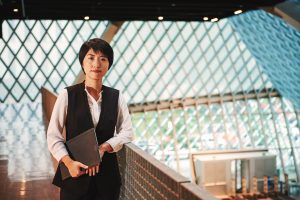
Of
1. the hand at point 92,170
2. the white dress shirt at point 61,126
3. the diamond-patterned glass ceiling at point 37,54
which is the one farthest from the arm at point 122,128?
the diamond-patterned glass ceiling at point 37,54

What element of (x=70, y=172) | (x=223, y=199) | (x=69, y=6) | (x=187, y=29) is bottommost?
(x=223, y=199)

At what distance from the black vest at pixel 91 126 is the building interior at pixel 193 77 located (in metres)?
12.6

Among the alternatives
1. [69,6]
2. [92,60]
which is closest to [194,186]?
[92,60]

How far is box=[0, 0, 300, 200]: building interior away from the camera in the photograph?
17.8m

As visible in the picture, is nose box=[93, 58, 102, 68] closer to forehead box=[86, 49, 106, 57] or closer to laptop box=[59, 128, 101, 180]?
forehead box=[86, 49, 106, 57]

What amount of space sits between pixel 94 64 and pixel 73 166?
2.19ft

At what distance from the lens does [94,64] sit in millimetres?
2729

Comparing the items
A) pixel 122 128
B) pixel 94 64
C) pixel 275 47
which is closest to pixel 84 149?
pixel 122 128

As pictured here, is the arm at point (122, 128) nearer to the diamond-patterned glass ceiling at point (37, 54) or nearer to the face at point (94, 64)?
the face at point (94, 64)

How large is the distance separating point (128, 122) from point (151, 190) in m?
0.50

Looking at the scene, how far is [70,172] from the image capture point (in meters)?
2.63

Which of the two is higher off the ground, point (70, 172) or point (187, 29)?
point (187, 29)

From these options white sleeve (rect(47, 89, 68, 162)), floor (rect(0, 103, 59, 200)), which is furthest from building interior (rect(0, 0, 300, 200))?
white sleeve (rect(47, 89, 68, 162))

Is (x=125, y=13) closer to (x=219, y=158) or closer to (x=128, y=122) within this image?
(x=219, y=158)
